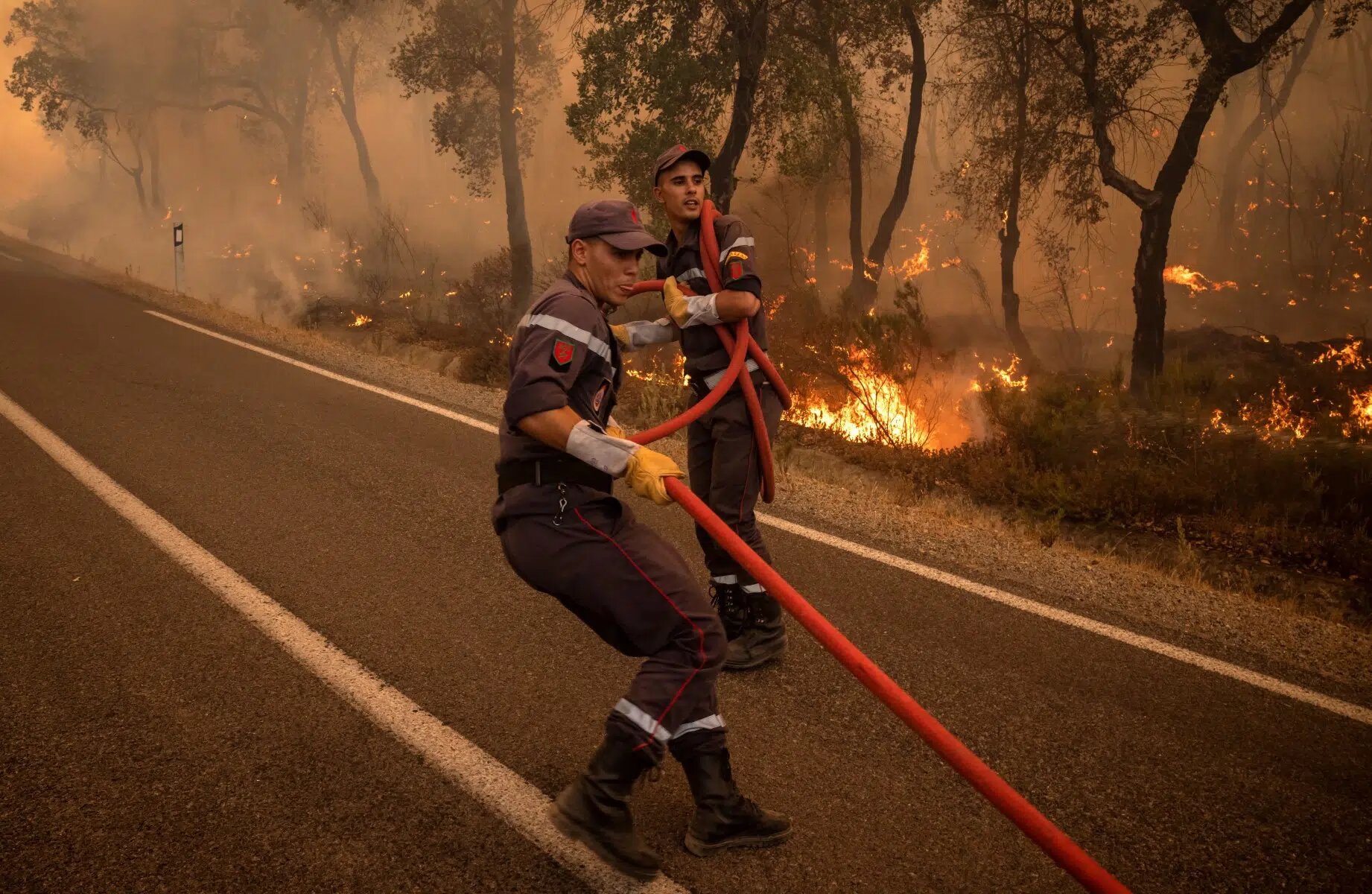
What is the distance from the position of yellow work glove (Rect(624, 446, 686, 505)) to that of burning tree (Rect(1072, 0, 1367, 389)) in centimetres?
1041

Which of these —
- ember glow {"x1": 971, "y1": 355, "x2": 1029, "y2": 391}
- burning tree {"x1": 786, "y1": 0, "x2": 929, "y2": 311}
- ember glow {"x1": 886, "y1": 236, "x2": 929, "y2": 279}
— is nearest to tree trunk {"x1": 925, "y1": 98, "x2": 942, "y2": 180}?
ember glow {"x1": 886, "y1": 236, "x2": 929, "y2": 279}

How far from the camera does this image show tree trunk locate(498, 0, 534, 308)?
74.3ft

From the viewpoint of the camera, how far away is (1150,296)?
13.2 m

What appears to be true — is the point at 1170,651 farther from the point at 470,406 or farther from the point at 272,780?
the point at 470,406

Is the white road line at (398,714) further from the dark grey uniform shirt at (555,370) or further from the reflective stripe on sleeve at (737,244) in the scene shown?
the reflective stripe on sleeve at (737,244)

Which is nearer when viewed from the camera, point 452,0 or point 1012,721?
point 1012,721

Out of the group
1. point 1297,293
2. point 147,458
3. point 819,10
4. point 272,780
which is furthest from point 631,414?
point 1297,293

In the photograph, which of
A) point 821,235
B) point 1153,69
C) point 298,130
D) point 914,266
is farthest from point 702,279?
point 298,130

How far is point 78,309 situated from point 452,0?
17.3 m

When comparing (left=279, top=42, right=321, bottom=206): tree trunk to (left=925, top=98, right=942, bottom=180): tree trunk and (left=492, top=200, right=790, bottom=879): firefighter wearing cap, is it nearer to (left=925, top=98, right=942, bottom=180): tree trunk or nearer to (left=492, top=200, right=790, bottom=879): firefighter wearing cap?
(left=925, top=98, right=942, bottom=180): tree trunk

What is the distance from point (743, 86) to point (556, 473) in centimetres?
1250

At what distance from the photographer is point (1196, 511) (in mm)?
7117

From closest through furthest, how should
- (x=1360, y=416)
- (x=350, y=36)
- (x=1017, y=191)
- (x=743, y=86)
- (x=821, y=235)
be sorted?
(x=1360, y=416), (x=743, y=86), (x=1017, y=191), (x=821, y=235), (x=350, y=36)

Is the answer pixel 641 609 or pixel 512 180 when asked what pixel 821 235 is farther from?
pixel 641 609
